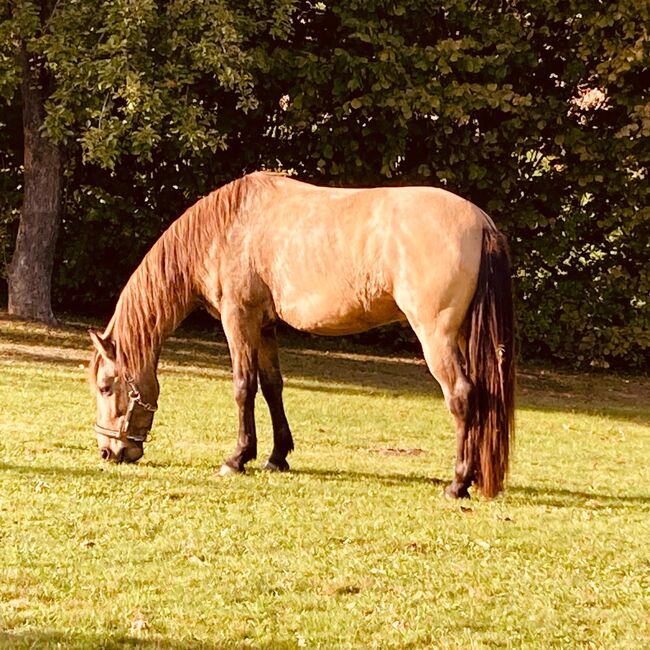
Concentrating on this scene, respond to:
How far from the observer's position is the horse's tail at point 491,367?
8.36 meters

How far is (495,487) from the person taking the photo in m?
8.39

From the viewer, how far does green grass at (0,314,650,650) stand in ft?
18.0

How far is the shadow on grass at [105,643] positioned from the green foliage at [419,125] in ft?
36.9

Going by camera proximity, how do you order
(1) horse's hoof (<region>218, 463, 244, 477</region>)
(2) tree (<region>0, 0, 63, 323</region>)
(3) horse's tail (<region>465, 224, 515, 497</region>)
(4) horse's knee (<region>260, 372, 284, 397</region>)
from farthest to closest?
1. (2) tree (<region>0, 0, 63, 323</region>)
2. (4) horse's knee (<region>260, 372, 284, 397</region>)
3. (1) horse's hoof (<region>218, 463, 244, 477</region>)
4. (3) horse's tail (<region>465, 224, 515, 497</region>)

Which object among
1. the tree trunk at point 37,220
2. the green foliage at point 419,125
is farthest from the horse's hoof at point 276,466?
the tree trunk at point 37,220

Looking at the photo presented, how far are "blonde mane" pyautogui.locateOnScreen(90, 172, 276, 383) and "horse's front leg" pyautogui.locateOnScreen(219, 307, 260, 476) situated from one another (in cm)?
39

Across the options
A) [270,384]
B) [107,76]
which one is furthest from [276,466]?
[107,76]

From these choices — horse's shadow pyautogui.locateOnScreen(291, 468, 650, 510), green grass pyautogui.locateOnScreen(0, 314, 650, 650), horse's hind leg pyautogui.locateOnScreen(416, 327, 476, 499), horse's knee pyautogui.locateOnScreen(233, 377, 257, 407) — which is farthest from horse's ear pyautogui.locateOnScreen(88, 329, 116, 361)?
horse's hind leg pyautogui.locateOnScreen(416, 327, 476, 499)

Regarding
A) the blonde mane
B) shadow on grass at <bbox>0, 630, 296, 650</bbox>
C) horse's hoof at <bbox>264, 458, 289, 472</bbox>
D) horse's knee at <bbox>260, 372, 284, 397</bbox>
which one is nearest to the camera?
shadow on grass at <bbox>0, 630, 296, 650</bbox>

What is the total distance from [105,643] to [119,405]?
14.3 feet

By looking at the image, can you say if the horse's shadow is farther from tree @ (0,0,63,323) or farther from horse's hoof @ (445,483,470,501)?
tree @ (0,0,63,323)

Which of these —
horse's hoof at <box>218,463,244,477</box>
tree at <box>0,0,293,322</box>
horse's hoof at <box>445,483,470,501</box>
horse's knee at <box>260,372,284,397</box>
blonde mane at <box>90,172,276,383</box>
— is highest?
tree at <box>0,0,293,322</box>

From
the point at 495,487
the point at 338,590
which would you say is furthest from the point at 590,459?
the point at 338,590

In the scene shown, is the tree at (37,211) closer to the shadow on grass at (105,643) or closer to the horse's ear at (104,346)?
the horse's ear at (104,346)
